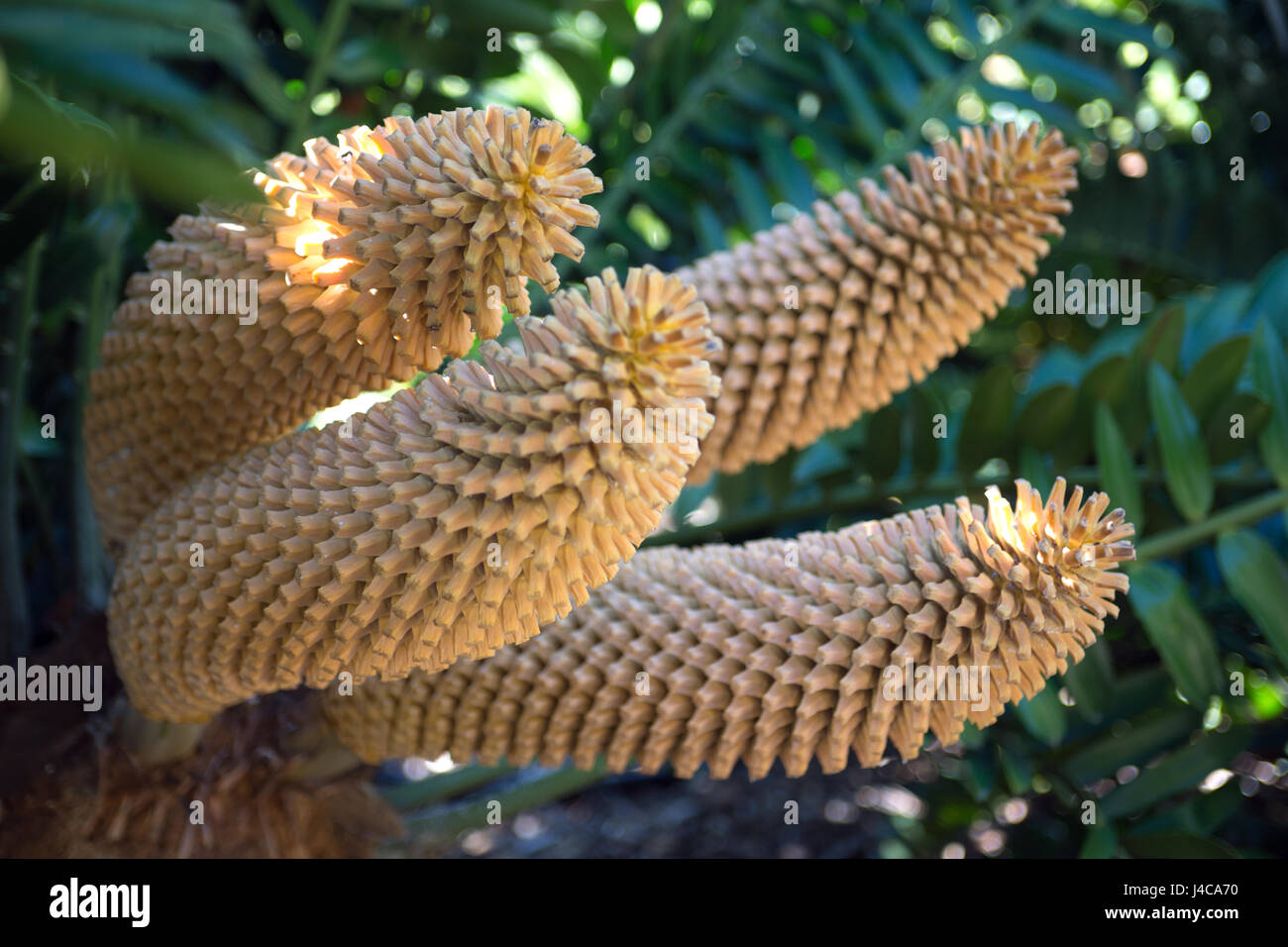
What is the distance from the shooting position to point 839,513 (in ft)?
3.67

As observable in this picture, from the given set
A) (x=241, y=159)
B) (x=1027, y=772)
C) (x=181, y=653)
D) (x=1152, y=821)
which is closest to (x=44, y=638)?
(x=181, y=653)

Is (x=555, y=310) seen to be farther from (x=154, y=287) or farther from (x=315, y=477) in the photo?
(x=154, y=287)

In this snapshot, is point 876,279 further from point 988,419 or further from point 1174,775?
point 1174,775

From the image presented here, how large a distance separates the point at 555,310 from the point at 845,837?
4.07 ft

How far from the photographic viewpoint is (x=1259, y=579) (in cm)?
84

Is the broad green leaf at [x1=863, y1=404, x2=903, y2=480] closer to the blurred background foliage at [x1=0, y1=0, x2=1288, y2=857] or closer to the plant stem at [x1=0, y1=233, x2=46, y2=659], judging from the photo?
the blurred background foliage at [x1=0, y1=0, x2=1288, y2=857]

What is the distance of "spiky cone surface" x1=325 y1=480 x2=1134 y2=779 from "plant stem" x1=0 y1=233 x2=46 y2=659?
14.2 inches

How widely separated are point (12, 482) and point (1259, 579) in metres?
1.01

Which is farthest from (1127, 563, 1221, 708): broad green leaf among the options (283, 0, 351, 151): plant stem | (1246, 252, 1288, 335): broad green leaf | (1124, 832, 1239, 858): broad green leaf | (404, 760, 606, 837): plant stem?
(283, 0, 351, 151): plant stem

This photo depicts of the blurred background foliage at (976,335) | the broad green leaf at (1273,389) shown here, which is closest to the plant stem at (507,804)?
the blurred background foliage at (976,335)

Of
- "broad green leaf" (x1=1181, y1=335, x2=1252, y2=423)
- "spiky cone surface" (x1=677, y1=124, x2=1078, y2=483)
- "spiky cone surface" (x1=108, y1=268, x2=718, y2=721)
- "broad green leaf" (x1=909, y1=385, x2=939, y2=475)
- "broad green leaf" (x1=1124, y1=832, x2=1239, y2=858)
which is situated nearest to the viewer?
"spiky cone surface" (x1=108, y1=268, x2=718, y2=721)

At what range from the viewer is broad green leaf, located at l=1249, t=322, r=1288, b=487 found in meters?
0.88

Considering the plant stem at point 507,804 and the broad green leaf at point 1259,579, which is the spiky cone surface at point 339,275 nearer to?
the plant stem at point 507,804

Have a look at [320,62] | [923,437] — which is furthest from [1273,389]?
[320,62]
